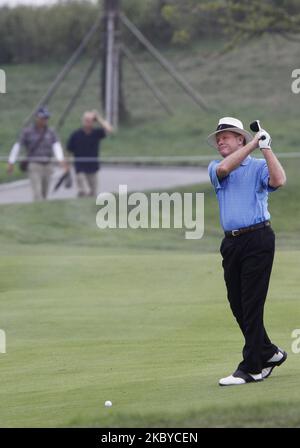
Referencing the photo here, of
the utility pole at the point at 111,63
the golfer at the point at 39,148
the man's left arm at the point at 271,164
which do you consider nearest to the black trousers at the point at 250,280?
the man's left arm at the point at 271,164

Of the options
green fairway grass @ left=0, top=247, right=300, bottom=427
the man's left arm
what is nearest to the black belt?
the man's left arm

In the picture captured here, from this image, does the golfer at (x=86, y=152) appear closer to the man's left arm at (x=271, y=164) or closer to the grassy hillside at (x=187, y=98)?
the grassy hillside at (x=187, y=98)

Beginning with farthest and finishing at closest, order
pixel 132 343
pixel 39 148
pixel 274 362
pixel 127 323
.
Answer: pixel 39 148
pixel 127 323
pixel 132 343
pixel 274 362

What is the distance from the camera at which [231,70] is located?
49.7 m

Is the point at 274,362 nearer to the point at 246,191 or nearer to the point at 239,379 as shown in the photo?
the point at 239,379

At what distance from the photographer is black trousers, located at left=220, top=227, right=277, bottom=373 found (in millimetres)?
9383

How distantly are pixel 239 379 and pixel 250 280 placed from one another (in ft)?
2.59

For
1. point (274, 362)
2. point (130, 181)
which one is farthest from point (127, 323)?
point (130, 181)

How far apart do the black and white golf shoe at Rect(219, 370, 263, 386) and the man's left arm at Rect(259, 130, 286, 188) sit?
59.1 inches

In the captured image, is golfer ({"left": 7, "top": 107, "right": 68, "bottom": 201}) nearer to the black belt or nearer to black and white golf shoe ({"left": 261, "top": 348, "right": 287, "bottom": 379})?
black and white golf shoe ({"left": 261, "top": 348, "right": 287, "bottom": 379})

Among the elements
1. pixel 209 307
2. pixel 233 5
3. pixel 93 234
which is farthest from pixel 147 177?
pixel 209 307

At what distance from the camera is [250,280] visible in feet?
30.8

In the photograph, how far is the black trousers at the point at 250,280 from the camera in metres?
9.38
